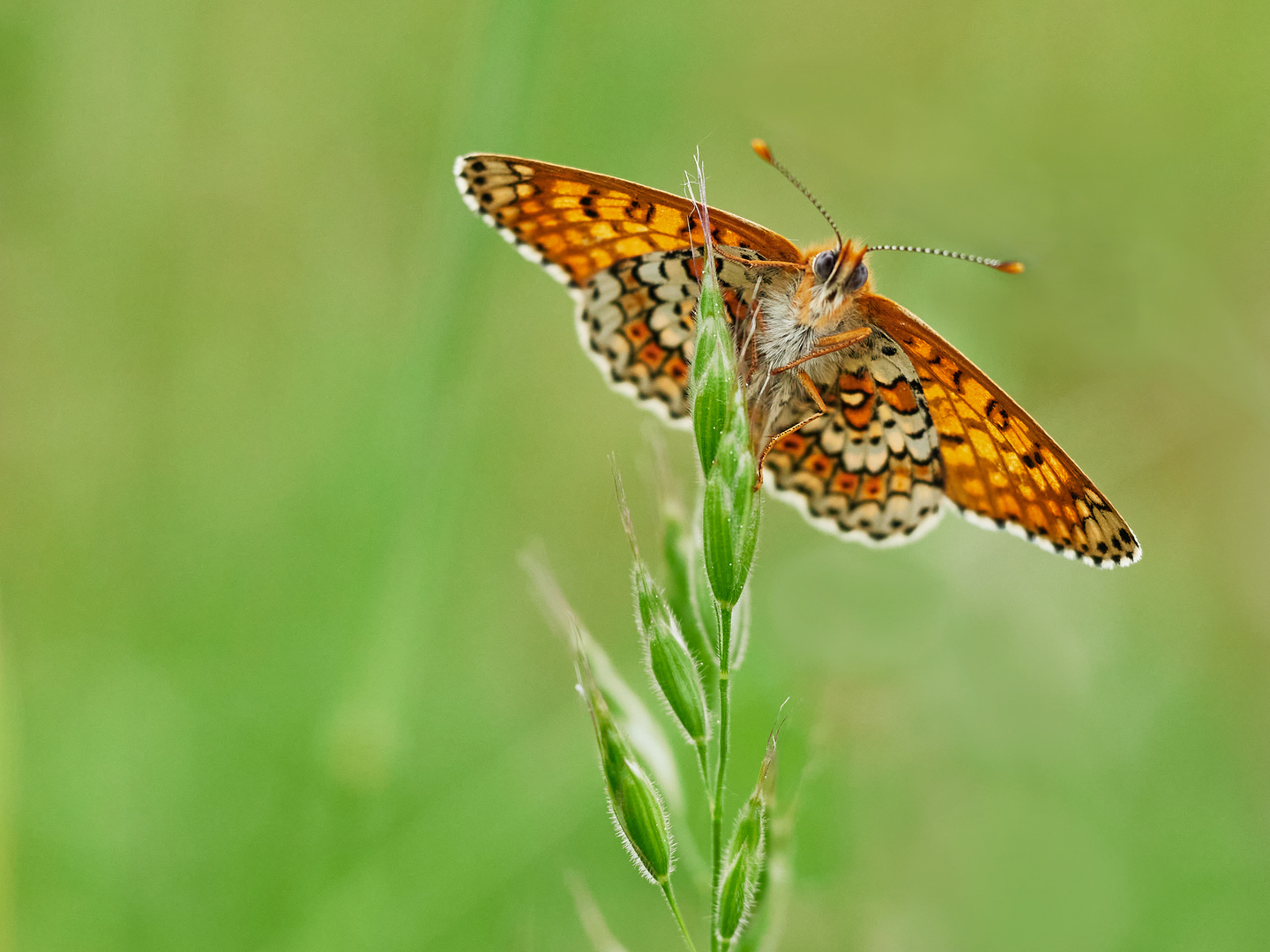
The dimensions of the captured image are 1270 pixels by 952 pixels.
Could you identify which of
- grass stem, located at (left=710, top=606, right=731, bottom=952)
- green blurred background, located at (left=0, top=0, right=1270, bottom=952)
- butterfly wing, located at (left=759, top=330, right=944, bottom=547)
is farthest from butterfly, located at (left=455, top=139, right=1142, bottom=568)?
grass stem, located at (left=710, top=606, right=731, bottom=952)

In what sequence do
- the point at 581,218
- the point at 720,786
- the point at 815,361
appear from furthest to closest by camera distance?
1. the point at 815,361
2. the point at 581,218
3. the point at 720,786

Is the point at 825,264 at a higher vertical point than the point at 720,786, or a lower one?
higher

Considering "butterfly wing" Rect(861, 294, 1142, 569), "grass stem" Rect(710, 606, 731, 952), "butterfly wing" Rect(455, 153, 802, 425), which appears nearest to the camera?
"grass stem" Rect(710, 606, 731, 952)

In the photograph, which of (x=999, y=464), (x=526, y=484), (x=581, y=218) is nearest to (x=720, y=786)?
(x=999, y=464)

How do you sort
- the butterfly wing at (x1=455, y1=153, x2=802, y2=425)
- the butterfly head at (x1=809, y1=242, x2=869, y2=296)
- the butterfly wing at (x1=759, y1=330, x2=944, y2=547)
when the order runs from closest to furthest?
the butterfly wing at (x1=455, y1=153, x2=802, y2=425), the butterfly head at (x1=809, y1=242, x2=869, y2=296), the butterfly wing at (x1=759, y1=330, x2=944, y2=547)

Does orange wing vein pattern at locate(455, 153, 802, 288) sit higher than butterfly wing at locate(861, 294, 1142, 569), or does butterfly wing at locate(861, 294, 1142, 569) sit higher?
orange wing vein pattern at locate(455, 153, 802, 288)

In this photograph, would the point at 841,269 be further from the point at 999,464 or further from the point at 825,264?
the point at 999,464

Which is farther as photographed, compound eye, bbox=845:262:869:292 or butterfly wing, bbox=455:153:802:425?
compound eye, bbox=845:262:869:292

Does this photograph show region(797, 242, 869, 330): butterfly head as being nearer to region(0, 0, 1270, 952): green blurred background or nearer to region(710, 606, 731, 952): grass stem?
region(0, 0, 1270, 952): green blurred background
